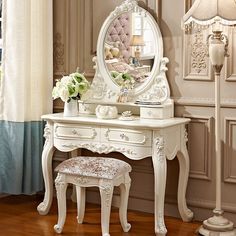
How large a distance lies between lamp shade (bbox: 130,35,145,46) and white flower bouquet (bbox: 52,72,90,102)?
46 cm

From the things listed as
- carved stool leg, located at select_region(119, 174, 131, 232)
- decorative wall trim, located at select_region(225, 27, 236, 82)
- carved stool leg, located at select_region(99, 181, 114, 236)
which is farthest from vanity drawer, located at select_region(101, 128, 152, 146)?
decorative wall trim, located at select_region(225, 27, 236, 82)

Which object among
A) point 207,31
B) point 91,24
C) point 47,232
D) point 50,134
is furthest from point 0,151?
point 207,31

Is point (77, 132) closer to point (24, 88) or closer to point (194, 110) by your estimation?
point (24, 88)

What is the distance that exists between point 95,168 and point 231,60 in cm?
122

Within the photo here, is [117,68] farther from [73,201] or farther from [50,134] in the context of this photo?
[73,201]

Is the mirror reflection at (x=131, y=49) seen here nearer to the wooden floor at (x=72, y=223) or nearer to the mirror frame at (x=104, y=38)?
the mirror frame at (x=104, y=38)

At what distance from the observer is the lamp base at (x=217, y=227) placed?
12.9 ft

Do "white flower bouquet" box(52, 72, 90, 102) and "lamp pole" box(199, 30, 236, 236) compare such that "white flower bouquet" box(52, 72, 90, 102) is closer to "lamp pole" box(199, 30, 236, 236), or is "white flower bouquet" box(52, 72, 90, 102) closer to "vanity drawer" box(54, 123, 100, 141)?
"vanity drawer" box(54, 123, 100, 141)

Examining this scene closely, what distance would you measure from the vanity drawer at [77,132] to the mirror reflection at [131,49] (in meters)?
0.51

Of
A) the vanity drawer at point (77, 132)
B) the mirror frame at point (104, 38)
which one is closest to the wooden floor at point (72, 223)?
the vanity drawer at point (77, 132)

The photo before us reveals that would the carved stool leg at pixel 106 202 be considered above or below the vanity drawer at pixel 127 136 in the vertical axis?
below

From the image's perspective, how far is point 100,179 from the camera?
12.7ft

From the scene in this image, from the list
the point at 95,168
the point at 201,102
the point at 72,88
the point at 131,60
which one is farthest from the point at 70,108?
the point at 201,102

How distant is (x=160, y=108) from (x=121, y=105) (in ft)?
1.49
